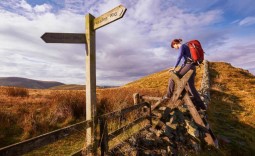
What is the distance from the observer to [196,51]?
21.0 ft

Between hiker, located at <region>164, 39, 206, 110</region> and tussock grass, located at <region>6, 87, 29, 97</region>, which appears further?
tussock grass, located at <region>6, 87, 29, 97</region>

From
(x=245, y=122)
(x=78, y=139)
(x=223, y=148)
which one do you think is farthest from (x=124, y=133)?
(x=245, y=122)

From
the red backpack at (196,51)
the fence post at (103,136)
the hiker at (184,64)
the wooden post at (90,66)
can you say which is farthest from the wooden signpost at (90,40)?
the red backpack at (196,51)

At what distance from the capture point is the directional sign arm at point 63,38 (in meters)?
4.20

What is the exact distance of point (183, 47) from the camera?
6492 mm

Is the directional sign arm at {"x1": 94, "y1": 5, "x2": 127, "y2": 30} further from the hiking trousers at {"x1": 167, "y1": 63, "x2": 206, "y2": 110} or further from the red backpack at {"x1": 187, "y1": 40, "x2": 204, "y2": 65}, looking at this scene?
the hiking trousers at {"x1": 167, "y1": 63, "x2": 206, "y2": 110}

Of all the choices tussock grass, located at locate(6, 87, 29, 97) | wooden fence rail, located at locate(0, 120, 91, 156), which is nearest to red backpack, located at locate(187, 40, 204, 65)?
wooden fence rail, located at locate(0, 120, 91, 156)

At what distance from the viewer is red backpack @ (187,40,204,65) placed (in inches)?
251

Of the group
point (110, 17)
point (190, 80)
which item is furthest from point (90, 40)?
point (190, 80)

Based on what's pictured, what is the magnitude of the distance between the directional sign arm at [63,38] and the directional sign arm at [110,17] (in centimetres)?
39

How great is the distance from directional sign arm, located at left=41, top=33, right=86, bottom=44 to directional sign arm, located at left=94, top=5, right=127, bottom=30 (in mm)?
391

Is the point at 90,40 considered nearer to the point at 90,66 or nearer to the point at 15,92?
the point at 90,66

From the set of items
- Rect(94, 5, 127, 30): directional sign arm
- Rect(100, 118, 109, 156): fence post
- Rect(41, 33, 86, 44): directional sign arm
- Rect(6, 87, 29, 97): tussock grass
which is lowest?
Rect(100, 118, 109, 156): fence post

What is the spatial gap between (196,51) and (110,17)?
324cm
